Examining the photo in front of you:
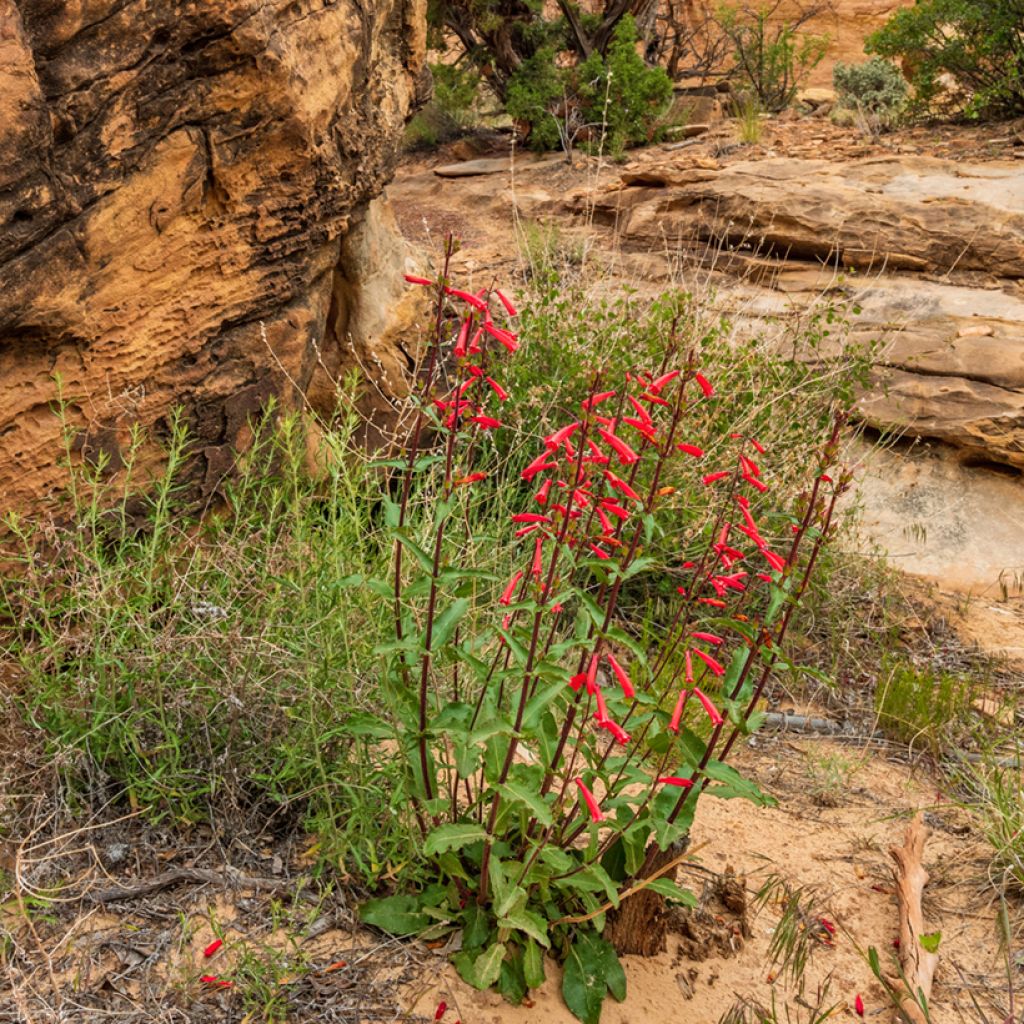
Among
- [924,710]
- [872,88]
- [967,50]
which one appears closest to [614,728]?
[924,710]

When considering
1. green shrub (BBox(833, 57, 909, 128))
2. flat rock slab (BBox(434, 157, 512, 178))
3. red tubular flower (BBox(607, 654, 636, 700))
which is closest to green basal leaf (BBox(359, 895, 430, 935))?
red tubular flower (BBox(607, 654, 636, 700))

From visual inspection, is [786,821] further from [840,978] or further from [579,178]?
[579,178]

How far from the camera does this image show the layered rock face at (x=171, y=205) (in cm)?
338

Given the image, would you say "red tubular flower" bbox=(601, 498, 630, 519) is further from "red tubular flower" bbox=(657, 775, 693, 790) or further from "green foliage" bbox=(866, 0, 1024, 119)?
"green foliage" bbox=(866, 0, 1024, 119)

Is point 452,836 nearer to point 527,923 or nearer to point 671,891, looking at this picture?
point 527,923

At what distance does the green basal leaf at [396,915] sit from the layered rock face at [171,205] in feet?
5.52

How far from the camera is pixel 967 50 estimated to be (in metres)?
10.5

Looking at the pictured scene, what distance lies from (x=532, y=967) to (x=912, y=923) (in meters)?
1.24

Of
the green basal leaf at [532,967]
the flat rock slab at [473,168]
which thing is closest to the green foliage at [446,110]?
the flat rock slab at [473,168]

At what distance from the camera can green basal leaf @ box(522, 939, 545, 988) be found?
A: 2.59 metres

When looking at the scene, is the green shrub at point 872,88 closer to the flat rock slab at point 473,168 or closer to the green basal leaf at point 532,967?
the flat rock slab at point 473,168

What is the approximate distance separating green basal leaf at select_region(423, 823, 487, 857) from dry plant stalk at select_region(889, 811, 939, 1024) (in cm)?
120

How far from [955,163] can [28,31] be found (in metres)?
7.53

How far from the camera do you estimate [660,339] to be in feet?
17.0
